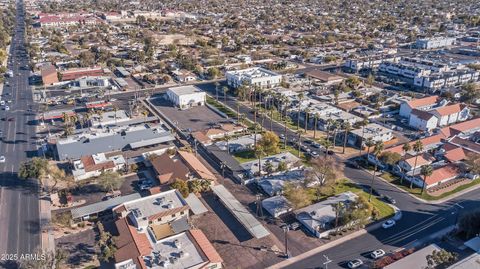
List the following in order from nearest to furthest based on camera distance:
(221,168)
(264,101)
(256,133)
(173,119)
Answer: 1. (221,168)
2. (256,133)
3. (173,119)
4. (264,101)

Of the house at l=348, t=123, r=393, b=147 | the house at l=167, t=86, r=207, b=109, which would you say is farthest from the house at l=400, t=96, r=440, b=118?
the house at l=167, t=86, r=207, b=109

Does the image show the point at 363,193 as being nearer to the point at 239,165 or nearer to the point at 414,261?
the point at 414,261

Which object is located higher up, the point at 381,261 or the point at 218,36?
the point at 218,36

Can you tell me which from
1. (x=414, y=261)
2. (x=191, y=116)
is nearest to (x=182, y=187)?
(x=414, y=261)

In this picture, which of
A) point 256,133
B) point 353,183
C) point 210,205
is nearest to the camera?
point 210,205

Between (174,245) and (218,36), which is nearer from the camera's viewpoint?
(174,245)

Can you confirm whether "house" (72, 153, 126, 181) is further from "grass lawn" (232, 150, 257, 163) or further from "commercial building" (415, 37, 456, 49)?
"commercial building" (415, 37, 456, 49)

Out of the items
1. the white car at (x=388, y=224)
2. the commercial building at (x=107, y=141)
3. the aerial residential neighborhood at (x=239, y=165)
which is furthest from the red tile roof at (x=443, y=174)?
the commercial building at (x=107, y=141)

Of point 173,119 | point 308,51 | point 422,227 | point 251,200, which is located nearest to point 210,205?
point 251,200

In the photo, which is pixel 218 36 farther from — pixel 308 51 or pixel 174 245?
pixel 174 245
